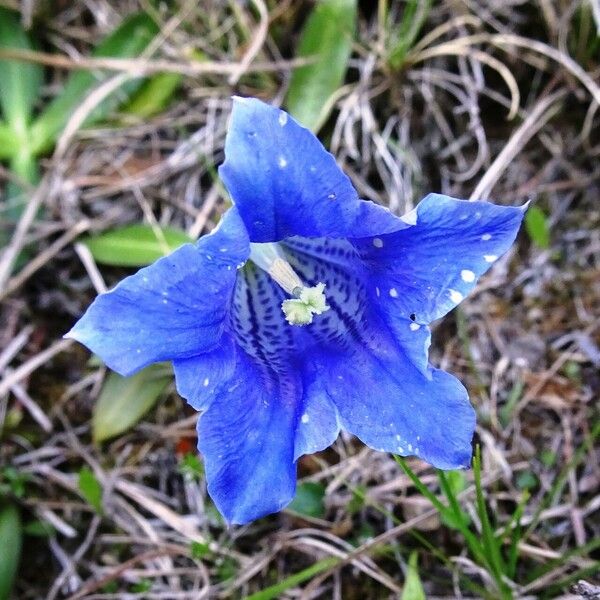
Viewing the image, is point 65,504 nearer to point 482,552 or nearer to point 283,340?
point 283,340

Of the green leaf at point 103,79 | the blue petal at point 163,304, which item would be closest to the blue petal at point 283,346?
the blue petal at point 163,304

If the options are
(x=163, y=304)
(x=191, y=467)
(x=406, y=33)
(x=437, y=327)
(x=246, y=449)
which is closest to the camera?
(x=163, y=304)

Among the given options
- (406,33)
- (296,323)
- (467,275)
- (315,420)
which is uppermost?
(406,33)

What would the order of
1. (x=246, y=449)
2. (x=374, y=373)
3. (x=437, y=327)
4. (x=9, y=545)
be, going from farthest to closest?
(x=437, y=327) → (x=9, y=545) → (x=374, y=373) → (x=246, y=449)

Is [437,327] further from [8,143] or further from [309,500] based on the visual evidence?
[8,143]

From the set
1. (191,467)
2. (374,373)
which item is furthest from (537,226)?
(191,467)

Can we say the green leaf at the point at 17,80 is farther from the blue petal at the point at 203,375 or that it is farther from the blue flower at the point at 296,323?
the blue petal at the point at 203,375

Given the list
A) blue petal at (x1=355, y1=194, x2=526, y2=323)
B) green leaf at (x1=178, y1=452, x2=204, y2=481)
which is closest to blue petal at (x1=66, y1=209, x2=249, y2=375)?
blue petal at (x1=355, y1=194, x2=526, y2=323)

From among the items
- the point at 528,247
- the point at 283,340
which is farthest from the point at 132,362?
the point at 528,247

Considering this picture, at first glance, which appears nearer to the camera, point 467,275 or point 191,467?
point 467,275
